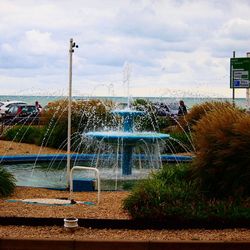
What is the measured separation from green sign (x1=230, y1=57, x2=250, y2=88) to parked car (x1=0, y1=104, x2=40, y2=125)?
911 centimetres

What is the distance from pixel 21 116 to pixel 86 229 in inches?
1139

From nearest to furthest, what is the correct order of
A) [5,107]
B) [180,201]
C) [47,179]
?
1. [180,201]
2. [47,179]
3. [5,107]

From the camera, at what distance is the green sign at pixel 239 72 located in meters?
31.6

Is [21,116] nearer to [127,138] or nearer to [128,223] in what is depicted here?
[127,138]

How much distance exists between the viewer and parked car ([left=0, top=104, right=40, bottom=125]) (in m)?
31.8

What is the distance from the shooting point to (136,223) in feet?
29.2

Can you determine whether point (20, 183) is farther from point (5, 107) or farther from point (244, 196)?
point (5, 107)

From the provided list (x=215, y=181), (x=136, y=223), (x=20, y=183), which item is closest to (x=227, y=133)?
(x=215, y=181)

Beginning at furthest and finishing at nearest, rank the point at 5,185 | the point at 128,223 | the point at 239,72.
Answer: the point at 239,72, the point at 5,185, the point at 128,223

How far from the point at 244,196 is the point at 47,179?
6.94 meters

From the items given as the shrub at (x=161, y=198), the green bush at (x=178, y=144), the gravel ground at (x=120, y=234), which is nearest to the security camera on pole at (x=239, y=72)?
the green bush at (x=178, y=144)

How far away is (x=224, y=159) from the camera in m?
10.2

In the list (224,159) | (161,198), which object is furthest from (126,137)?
(161,198)

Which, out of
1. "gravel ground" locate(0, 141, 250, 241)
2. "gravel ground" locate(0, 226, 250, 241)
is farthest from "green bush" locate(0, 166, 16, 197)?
"gravel ground" locate(0, 226, 250, 241)
